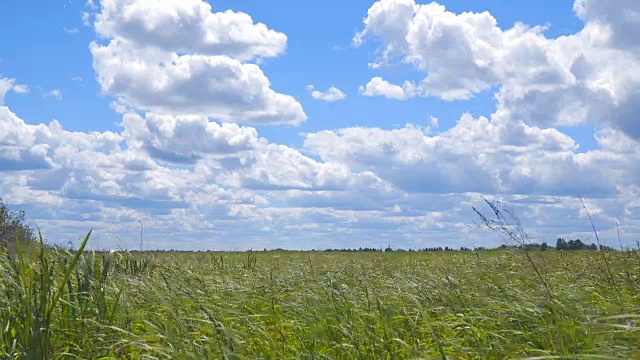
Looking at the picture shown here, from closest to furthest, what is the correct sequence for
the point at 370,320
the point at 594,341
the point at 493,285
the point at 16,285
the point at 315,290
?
the point at 594,341 < the point at 16,285 < the point at 370,320 < the point at 493,285 < the point at 315,290

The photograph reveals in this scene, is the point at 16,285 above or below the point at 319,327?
above

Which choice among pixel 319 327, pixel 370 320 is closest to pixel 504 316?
pixel 370 320

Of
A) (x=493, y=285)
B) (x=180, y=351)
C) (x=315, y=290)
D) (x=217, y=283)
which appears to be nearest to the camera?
(x=180, y=351)

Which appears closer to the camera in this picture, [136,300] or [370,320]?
[370,320]

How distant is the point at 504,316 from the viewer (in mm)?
6945

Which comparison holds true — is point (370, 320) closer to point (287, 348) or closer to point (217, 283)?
point (287, 348)

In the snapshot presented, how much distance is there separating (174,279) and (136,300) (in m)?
0.78

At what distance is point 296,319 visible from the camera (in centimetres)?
779

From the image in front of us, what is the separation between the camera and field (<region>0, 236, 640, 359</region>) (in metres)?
5.56

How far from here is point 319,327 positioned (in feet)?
22.5

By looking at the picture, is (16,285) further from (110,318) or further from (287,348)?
(287,348)

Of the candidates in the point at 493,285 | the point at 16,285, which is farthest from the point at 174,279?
the point at 493,285

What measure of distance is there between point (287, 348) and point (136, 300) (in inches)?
112

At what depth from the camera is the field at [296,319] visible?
18.2ft
